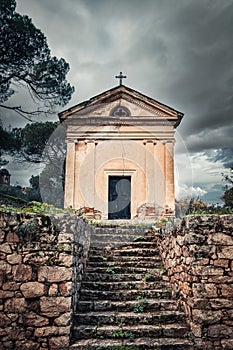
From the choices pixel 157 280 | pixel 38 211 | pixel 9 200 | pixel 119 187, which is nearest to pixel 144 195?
pixel 119 187

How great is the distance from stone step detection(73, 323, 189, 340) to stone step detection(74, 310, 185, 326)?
0.11 meters

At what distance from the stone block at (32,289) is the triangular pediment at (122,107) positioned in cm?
997

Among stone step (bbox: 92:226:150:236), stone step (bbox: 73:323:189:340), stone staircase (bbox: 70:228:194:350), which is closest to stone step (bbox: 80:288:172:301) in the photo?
stone staircase (bbox: 70:228:194:350)

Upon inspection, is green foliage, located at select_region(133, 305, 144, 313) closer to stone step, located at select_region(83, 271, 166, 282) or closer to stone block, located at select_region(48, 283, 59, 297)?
stone step, located at select_region(83, 271, 166, 282)

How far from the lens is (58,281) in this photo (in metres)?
4.05

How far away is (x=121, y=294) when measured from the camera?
488 cm

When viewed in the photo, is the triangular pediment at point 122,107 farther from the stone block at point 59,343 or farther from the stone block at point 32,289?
the stone block at point 59,343

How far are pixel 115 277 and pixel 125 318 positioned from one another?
3.14ft

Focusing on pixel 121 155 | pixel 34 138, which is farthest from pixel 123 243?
pixel 34 138

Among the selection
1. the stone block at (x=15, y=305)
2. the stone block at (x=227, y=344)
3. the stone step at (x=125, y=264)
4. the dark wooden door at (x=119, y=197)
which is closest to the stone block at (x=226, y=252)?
the stone block at (x=227, y=344)

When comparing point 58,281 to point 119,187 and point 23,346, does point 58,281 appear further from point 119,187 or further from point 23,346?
point 119,187

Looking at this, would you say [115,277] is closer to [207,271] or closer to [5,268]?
[207,271]

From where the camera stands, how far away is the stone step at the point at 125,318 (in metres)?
4.34

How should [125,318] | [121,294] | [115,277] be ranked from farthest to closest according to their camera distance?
[115,277] < [121,294] < [125,318]
